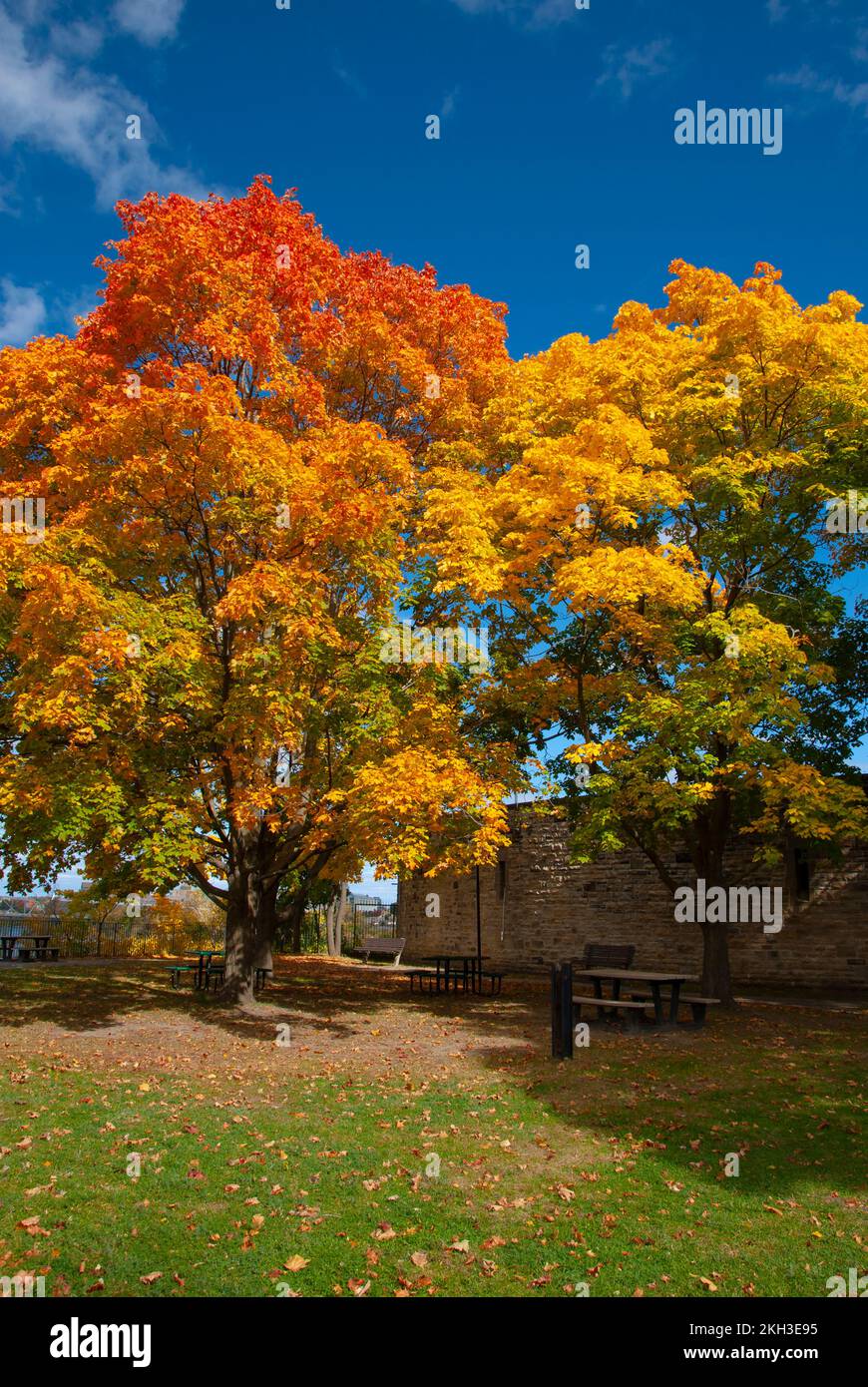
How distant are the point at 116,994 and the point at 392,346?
40.9 ft

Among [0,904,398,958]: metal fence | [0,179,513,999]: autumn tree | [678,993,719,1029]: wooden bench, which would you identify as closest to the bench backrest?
[678,993,719,1029]: wooden bench

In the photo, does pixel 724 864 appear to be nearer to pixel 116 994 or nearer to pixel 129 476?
pixel 116 994

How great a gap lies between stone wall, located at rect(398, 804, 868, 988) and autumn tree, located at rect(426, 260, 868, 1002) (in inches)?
117

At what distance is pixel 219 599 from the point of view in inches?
482

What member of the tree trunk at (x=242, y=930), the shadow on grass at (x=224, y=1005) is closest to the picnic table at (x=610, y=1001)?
the shadow on grass at (x=224, y=1005)

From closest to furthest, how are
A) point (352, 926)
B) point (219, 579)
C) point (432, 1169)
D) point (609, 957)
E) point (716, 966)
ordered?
1. point (432, 1169)
2. point (219, 579)
3. point (716, 966)
4. point (609, 957)
5. point (352, 926)

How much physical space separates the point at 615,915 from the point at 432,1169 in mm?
14348

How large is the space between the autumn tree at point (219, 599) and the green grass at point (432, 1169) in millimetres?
2688

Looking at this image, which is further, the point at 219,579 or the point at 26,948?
the point at 26,948

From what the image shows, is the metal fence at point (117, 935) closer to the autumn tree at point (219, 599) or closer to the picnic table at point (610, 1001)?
the autumn tree at point (219, 599)

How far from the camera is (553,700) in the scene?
46.2 feet

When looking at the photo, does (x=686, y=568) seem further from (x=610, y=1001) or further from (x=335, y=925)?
(x=335, y=925)

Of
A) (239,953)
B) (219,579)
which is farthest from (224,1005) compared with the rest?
(219,579)
